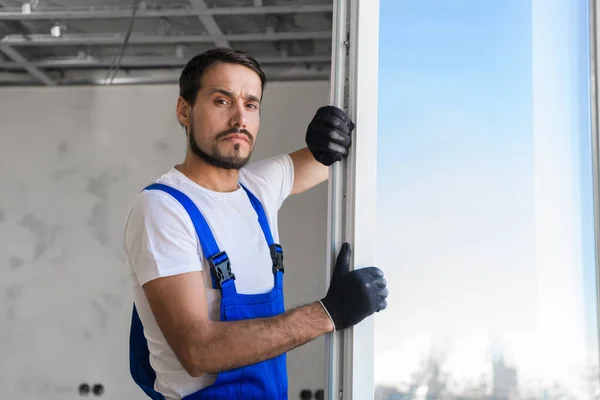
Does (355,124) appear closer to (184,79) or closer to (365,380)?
(365,380)

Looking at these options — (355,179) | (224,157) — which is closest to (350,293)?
(355,179)

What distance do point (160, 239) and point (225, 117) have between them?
1.39ft

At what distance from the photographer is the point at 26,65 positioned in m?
4.64

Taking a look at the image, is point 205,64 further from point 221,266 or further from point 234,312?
point 234,312

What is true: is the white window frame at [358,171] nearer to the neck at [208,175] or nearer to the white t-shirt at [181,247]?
the white t-shirt at [181,247]

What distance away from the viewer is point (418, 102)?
1456mm

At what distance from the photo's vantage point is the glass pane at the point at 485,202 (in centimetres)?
139

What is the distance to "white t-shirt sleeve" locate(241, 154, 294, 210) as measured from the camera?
2.02 metres

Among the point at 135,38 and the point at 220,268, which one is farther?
the point at 135,38

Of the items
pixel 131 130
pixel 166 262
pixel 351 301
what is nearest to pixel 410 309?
pixel 351 301

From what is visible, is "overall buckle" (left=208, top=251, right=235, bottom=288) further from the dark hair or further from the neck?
the dark hair

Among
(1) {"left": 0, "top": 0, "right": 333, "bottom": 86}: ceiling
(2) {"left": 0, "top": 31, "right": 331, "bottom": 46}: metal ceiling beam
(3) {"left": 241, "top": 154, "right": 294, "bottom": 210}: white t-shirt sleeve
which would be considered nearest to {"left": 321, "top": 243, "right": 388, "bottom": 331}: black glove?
(3) {"left": 241, "top": 154, "right": 294, "bottom": 210}: white t-shirt sleeve

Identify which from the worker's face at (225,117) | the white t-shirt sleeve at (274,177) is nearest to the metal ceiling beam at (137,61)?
the white t-shirt sleeve at (274,177)

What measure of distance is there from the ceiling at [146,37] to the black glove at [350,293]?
8.55 feet
